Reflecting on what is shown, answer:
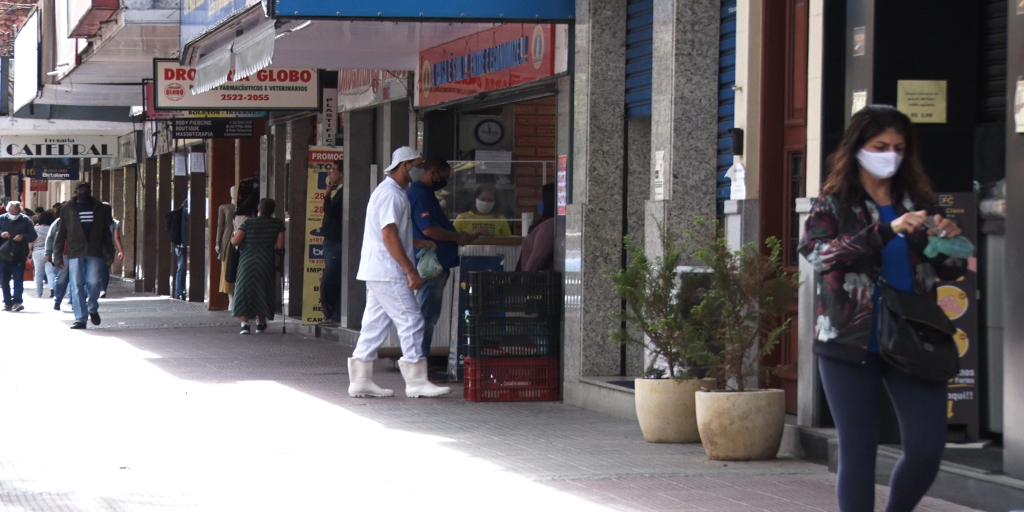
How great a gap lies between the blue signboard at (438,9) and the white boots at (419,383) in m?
2.54

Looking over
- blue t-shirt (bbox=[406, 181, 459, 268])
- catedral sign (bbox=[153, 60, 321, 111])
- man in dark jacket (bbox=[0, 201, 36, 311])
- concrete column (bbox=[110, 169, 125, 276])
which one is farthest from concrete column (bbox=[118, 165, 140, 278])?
blue t-shirt (bbox=[406, 181, 459, 268])

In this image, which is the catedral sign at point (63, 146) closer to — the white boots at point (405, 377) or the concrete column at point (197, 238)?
the concrete column at point (197, 238)

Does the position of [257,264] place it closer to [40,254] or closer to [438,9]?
[438,9]

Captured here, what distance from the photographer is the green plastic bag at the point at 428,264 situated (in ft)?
37.7

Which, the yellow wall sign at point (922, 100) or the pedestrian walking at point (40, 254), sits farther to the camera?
the pedestrian walking at point (40, 254)

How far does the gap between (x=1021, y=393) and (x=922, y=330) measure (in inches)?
59.0

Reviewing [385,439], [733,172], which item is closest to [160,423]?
[385,439]

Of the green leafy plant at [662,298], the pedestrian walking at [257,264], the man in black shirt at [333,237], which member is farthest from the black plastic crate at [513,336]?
the pedestrian walking at [257,264]

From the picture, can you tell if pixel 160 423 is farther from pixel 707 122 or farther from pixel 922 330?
pixel 922 330

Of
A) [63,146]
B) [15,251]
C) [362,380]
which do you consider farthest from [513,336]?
[63,146]

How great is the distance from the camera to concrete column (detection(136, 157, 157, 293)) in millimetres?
30969

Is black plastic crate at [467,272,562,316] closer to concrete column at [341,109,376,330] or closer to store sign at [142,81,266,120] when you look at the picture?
concrete column at [341,109,376,330]

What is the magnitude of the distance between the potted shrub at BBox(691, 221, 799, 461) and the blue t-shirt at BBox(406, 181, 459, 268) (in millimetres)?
4069

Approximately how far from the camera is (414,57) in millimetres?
14602
